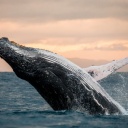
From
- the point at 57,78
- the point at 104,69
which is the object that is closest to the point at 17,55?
the point at 57,78

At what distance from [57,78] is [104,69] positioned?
5.32 feet

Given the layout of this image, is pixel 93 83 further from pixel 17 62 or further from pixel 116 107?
pixel 17 62

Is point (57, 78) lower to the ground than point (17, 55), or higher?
lower

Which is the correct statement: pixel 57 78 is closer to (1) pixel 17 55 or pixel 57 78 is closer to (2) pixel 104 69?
(1) pixel 17 55

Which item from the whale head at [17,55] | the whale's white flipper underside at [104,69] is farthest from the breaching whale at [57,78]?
the whale's white flipper underside at [104,69]

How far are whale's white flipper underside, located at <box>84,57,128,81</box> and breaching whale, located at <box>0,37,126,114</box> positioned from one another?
38 centimetres

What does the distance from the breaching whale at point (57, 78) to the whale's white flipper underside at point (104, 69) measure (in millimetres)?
375

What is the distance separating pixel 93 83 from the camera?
11781mm

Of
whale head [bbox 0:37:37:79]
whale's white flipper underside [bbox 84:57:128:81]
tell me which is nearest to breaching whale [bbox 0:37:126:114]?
whale head [bbox 0:37:37:79]

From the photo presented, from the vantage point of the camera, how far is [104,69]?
12.2 meters

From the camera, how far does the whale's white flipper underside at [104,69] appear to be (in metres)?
12.0

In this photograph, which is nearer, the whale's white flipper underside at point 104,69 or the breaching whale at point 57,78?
the breaching whale at point 57,78

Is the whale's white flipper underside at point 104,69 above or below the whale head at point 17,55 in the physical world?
below

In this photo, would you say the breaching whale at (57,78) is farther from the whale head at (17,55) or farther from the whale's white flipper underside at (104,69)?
the whale's white flipper underside at (104,69)
